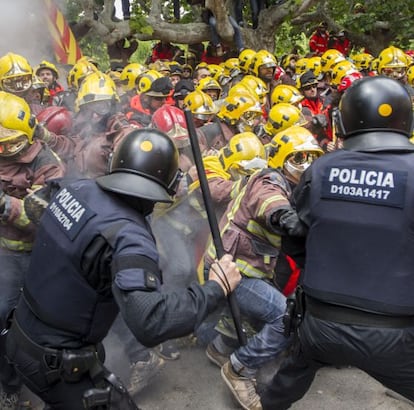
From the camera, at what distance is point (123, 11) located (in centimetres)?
1312

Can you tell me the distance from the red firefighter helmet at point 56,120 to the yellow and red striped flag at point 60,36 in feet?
19.0

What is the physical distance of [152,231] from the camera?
4.28 metres

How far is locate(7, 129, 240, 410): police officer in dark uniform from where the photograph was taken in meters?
2.16

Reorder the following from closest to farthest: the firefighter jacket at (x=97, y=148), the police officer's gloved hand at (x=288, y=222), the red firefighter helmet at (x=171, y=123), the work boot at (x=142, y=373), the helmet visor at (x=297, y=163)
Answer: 1. the police officer's gloved hand at (x=288, y=222)
2. the work boot at (x=142, y=373)
3. the helmet visor at (x=297, y=163)
4. the firefighter jacket at (x=97, y=148)
5. the red firefighter helmet at (x=171, y=123)

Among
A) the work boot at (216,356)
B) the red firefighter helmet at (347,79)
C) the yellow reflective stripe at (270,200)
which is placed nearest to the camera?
the yellow reflective stripe at (270,200)

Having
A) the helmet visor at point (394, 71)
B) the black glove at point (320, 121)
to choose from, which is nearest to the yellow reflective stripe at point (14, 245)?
the black glove at point (320, 121)

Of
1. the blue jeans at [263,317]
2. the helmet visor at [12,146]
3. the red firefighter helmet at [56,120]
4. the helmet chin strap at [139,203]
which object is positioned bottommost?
the blue jeans at [263,317]

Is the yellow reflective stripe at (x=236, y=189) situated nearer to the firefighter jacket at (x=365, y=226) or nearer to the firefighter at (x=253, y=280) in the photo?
the firefighter at (x=253, y=280)

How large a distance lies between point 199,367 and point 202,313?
2.26m

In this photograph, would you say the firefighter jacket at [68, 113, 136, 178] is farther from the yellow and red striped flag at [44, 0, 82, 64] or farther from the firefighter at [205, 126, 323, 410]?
the yellow and red striped flag at [44, 0, 82, 64]

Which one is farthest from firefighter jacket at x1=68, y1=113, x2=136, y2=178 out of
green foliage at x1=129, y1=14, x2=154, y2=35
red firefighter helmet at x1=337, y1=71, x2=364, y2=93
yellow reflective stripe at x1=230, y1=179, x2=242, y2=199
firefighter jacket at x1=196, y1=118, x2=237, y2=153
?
green foliage at x1=129, y1=14, x2=154, y2=35

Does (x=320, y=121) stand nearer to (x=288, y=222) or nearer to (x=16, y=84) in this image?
(x=288, y=222)

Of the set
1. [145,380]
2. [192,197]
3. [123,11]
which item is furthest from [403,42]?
[145,380]

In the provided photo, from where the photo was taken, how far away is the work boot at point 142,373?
401cm
